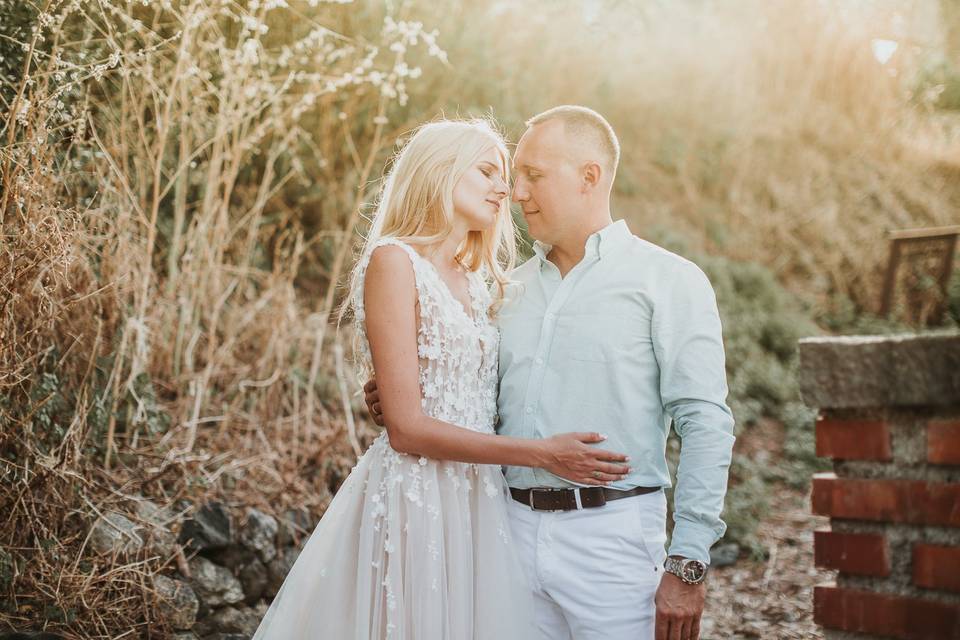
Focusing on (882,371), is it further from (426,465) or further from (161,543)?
(161,543)

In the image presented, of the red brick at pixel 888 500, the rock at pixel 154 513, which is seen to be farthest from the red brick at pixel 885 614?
the rock at pixel 154 513

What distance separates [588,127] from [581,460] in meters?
1.06

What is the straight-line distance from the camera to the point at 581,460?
206cm

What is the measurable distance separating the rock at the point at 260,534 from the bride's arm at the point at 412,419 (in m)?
1.41

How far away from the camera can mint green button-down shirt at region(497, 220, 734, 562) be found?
2141 millimetres

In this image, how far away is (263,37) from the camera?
4.90 m

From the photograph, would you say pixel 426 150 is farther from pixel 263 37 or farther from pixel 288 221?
pixel 288 221

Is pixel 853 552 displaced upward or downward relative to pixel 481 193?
downward

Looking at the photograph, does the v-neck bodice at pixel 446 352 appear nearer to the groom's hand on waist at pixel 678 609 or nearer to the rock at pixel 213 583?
the groom's hand on waist at pixel 678 609

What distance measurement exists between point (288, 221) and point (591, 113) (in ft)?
11.4

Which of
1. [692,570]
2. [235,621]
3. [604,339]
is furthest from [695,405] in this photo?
[235,621]

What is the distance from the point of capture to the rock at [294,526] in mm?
3500

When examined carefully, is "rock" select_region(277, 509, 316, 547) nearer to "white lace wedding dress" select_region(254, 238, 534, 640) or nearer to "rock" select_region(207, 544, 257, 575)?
"rock" select_region(207, 544, 257, 575)

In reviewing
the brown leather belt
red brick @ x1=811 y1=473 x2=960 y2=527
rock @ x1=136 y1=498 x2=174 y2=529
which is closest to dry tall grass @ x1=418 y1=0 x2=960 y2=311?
rock @ x1=136 y1=498 x2=174 y2=529
